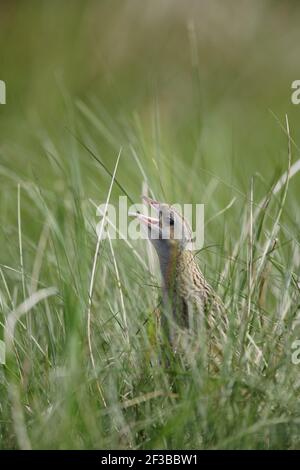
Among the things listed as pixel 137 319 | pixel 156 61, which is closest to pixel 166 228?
pixel 137 319

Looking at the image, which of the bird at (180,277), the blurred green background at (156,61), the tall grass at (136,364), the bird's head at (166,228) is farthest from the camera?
the blurred green background at (156,61)

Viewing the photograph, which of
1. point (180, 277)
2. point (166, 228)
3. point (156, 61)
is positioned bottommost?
point (180, 277)

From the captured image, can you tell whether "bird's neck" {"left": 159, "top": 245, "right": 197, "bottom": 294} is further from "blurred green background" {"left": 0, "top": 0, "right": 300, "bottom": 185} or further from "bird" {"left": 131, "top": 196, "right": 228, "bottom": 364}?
"blurred green background" {"left": 0, "top": 0, "right": 300, "bottom": 185}

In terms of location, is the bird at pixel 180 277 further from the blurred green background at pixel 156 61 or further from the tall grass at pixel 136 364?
the blurred green background at pixel 156 61

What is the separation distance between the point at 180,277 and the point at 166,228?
0.49ft

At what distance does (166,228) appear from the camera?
2803 millimetres

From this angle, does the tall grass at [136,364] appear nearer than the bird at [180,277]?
Yes

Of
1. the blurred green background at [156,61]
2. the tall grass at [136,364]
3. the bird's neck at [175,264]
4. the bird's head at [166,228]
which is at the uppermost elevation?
the blurred green background at [156,61]

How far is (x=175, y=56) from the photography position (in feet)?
22.5

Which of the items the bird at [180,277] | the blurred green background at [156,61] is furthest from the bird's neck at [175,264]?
the blurred green background at [156,61]

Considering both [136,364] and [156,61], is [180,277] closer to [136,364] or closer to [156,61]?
[136,364]

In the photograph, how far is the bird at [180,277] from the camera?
2656mm

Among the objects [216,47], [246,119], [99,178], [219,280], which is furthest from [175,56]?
Answer: [219,280]

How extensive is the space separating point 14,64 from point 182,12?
4.19 feet
